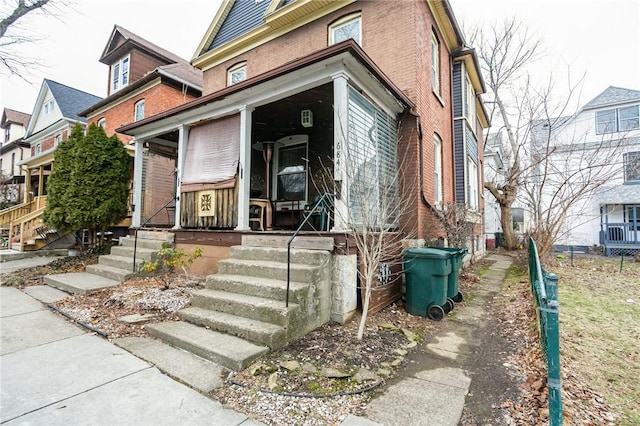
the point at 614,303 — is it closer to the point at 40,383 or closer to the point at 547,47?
the point at 40,383

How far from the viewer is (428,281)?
5.09 meters

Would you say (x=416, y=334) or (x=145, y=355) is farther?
(x=416, y=334)

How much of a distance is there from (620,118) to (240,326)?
25014 mm

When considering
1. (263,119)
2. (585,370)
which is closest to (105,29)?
(263,119)

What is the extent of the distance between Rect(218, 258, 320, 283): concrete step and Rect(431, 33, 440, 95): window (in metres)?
6.84

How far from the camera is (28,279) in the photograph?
6.86 m

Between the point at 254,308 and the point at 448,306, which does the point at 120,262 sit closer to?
the point at 254,308

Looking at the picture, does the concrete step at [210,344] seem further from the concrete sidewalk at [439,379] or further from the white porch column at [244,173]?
the white porch column at [244,173]

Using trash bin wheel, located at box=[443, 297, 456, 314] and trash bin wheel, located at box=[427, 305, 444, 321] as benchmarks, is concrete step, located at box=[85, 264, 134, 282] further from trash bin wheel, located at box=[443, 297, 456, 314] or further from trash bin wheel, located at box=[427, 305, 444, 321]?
trash bin wheel, located at box=[443, 297, 456, 314]

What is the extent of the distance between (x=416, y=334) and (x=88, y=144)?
9918 mm

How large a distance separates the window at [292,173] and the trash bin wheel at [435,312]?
4.59 m

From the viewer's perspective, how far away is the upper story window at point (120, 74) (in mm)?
15891

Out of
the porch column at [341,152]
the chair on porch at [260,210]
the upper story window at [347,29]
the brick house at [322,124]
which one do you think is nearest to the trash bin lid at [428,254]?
the brick house at [322,124]

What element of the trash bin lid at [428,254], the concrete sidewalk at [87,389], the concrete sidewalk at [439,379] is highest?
the trash bin lid at [428,254]
